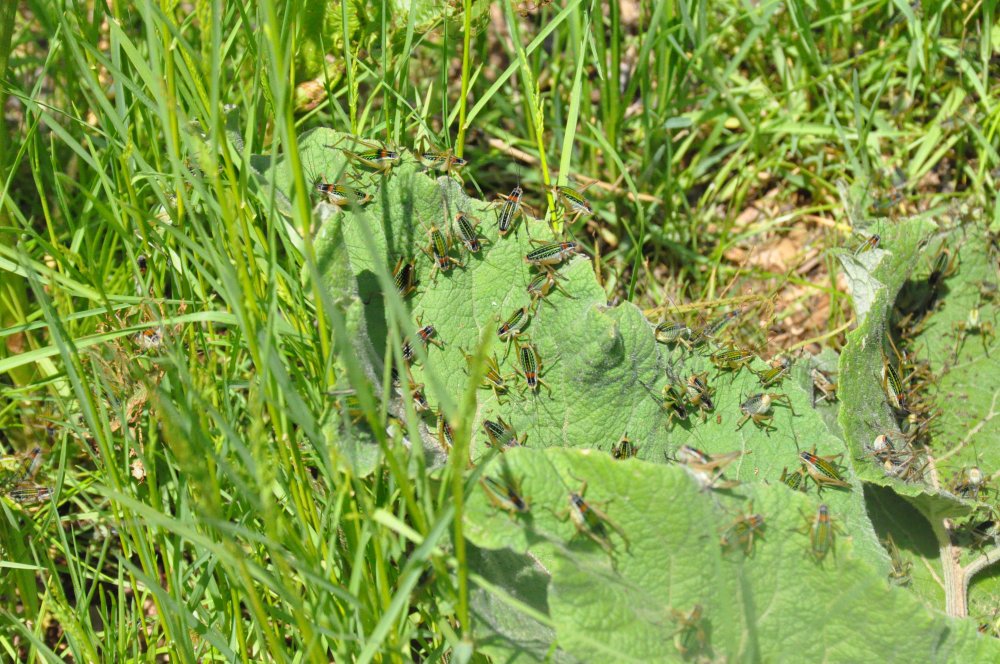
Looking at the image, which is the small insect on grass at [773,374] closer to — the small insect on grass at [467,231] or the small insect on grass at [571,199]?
the small insect on grass at [571,199]

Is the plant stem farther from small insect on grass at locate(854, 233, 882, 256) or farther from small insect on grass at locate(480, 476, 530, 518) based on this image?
small insect on grass at locate(854, 233, 882, 256)

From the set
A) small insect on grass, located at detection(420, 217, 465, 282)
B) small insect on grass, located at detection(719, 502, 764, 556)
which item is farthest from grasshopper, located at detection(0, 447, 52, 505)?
small insect on grass, located at detection(719, 502, 764, 556)

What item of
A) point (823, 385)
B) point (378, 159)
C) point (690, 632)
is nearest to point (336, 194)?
point (378, 159)

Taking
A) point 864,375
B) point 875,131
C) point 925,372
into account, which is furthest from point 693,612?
point 875,131

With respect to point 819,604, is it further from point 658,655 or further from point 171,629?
point 171,629

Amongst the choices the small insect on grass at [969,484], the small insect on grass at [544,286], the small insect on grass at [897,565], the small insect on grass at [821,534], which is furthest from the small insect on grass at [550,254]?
the small insect on grass at [969,484]

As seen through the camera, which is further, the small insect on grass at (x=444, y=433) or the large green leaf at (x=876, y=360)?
the large green leaf at (x=876, y=360)
